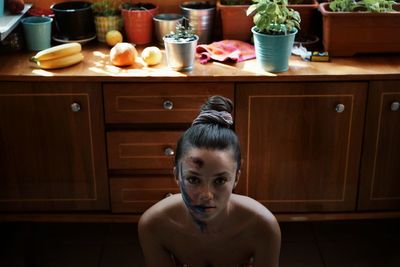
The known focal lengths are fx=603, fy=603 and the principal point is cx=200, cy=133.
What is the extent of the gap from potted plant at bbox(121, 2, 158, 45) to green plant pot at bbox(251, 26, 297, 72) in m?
0.49

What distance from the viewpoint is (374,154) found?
219cm

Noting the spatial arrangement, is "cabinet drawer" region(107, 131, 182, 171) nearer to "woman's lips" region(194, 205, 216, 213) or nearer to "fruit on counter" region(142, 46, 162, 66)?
"fruit on counter" region(142, 46, 162, 66)

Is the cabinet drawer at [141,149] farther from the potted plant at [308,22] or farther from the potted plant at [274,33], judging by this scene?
the potted plant at [308,22]

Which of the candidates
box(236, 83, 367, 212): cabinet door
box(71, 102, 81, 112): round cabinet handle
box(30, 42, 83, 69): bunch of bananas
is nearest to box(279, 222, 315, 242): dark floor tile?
box(236, 83, 367, 212): cabinet door

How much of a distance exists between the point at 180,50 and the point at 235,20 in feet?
1.26

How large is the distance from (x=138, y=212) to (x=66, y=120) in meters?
0.44

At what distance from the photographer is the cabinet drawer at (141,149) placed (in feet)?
7.02

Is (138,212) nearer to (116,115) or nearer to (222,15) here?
(116,115)

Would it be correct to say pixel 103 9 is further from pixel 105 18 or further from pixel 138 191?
pixel 138 191

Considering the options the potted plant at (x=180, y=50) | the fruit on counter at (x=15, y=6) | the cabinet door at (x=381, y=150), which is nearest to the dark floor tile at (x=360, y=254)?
the cabinet door at (x=381, y=150)

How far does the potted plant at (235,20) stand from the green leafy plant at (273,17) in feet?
0.82

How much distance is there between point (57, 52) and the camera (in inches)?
82.0

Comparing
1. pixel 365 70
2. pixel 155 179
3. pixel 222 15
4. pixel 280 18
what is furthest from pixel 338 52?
pixel 155 179

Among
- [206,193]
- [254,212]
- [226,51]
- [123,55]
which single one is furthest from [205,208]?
[226,51]
